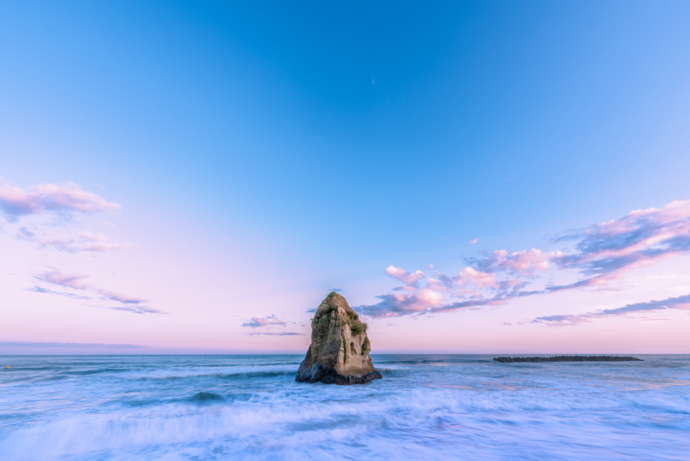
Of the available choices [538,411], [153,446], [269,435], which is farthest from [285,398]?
[538,411]

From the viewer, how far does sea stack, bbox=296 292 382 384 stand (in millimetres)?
27797

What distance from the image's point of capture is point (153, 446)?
37.9 ft

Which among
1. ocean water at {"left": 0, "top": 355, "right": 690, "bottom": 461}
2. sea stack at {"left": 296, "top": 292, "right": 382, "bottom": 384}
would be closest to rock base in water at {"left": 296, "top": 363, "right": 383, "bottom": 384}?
sea stack at {"left": 296, "top": 292, "right": 382, "bottom": 384}

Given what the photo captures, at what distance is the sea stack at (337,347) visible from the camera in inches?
1094

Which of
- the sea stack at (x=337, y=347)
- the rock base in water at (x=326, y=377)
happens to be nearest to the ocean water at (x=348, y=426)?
the rock base in water at (x=326, y=377)

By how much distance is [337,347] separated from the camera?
27844mm

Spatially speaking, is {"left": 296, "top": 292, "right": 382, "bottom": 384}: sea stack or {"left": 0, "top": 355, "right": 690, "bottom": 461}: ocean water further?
{"left": 296, "top": 292, "right": 382, "bottom": 384}: sea stack

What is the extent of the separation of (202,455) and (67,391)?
23.9 meters

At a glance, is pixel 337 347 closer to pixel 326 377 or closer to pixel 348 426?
pixel 326 377

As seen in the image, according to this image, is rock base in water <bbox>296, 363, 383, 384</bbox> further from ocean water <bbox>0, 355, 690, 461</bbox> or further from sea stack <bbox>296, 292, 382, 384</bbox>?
ocean water <bbox>0, 355, 690, 461</bbox>

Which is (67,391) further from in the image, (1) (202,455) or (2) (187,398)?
(1) (202,455)

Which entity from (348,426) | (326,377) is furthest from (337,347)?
(348,426)

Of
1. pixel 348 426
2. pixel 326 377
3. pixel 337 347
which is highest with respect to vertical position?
pixel 337 347

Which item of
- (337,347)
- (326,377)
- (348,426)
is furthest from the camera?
(326,377)
